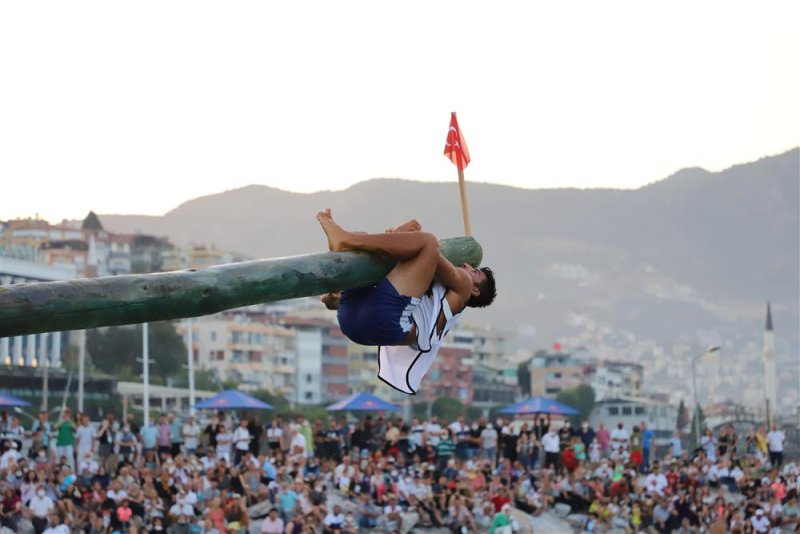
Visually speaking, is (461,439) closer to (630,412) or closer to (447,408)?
(447,408)

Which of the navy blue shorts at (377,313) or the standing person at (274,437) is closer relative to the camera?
the navy blue shorts at (377,313)

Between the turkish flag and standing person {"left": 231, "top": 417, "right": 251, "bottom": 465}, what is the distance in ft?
66.2

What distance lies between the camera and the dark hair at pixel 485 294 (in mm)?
7394

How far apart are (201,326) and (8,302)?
607ft

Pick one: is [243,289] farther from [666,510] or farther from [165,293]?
[666,510]

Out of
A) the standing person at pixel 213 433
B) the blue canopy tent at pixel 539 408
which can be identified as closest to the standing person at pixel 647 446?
the blue canopy tent at pixel 539 408

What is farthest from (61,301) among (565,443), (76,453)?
(565,443)

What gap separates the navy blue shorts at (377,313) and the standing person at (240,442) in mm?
21326

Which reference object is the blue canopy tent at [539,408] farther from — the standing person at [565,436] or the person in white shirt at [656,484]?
the person in white shirt at [656,484]

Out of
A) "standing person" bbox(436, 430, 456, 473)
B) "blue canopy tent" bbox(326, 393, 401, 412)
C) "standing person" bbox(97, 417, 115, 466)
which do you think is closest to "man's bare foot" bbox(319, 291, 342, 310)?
"standing person" bbox(97, 417, 115, 466)

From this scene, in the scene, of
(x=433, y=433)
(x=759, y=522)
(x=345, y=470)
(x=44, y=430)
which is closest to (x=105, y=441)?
(x=44, y=430)

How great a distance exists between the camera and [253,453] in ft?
93.2

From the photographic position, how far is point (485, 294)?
7441 mm

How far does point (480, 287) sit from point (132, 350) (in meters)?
129
